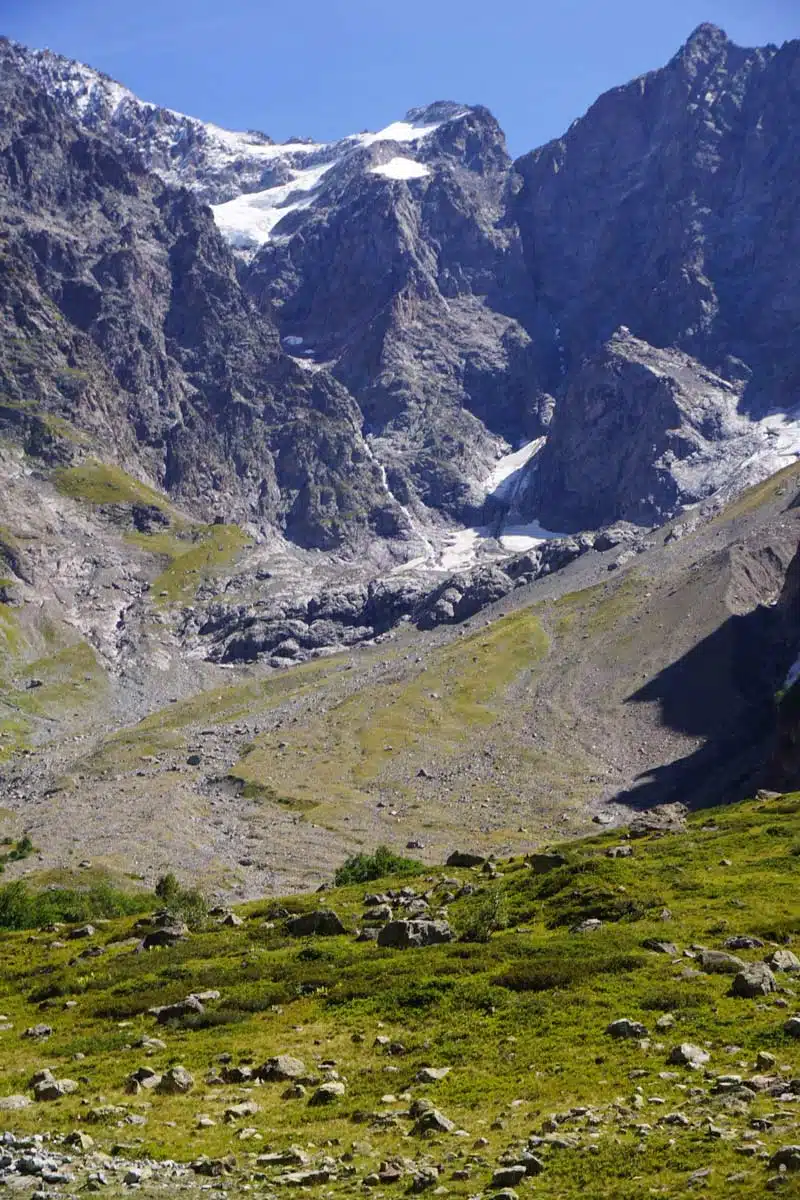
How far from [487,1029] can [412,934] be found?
587 inches

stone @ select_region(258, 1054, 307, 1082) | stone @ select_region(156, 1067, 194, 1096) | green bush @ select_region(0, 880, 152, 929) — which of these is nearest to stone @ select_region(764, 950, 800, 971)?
stone @ select_region(258, 1054, 307, 1082)

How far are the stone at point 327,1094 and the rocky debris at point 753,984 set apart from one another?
12888mm

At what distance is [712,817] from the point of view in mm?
91688

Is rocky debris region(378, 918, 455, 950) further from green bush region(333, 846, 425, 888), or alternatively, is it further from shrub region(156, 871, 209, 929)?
green bush region(333, 846, 425, 888)

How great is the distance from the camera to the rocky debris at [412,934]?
5312cm

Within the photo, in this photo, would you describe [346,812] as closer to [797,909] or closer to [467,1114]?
[797,909]

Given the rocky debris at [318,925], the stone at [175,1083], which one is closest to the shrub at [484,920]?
the rocky debris at [318,925]

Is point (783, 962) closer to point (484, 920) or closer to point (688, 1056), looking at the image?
point (688, 1056)

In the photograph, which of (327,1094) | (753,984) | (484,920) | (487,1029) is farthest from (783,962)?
(327,1094)

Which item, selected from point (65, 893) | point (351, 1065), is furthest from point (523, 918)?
point (65, 893)

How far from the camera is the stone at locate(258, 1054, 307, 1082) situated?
35969 mm

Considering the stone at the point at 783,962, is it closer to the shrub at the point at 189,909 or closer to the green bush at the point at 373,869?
the shrub at the point at 189,909

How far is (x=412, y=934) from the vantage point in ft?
175

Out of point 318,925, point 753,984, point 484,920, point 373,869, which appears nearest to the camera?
point 753,984
